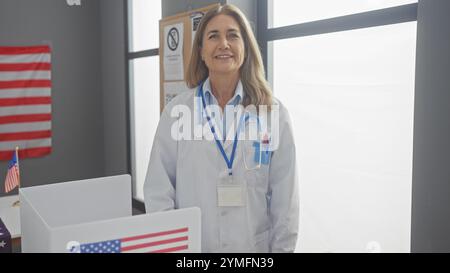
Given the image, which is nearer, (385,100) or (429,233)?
(429,233)

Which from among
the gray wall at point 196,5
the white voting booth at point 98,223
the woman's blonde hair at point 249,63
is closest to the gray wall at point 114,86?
the gray wall at point 196,5

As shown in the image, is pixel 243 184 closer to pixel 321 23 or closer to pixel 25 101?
pixel 321 23

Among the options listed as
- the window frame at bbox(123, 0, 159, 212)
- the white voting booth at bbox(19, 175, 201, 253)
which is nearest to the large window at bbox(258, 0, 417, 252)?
the white voting booth at bbox(19, 175, 201, 253)

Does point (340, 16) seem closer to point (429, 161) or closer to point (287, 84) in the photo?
point (287, 84)

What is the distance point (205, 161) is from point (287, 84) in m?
0.98

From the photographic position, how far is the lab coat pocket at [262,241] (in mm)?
1519

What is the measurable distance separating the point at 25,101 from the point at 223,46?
122 inches

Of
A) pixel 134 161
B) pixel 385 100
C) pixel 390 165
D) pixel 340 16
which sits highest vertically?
pixel 340 16

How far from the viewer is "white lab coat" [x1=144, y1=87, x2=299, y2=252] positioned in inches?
58.7

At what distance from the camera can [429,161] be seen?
1436 mm

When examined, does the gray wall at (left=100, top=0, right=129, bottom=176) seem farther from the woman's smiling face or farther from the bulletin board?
the woman's smiling face

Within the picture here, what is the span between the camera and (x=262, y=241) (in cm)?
154

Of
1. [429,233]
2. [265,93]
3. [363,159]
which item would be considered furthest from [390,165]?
[265,93]
